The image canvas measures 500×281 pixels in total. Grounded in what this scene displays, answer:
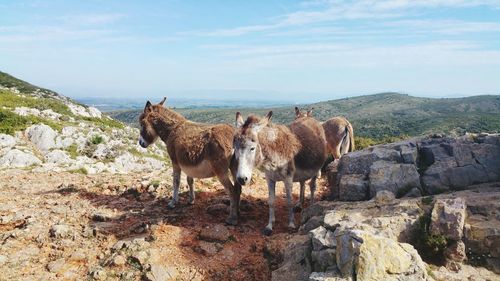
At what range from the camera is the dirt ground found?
9.26 m

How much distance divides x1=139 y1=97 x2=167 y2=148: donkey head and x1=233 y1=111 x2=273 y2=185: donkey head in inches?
160

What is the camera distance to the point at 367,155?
12891 mm

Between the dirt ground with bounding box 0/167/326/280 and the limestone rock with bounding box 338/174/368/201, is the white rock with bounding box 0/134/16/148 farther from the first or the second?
the limestone rock with bounding box 338/174/368/201

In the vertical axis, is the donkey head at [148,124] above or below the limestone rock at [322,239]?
above

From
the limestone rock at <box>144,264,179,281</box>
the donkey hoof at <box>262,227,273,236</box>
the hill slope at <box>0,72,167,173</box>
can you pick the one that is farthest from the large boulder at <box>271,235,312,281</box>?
the hill slope at <box>0,72,167,173</box>

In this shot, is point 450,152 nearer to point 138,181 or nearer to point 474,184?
point 474,184

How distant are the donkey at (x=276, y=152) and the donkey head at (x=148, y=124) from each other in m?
3.95

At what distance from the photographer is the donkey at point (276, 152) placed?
10.2 metres

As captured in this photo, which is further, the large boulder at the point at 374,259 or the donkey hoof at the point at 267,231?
the donkey hoof at the point at 267,231

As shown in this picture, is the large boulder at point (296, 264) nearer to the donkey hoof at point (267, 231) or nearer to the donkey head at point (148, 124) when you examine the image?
the donkey hoof at point (267, 231)

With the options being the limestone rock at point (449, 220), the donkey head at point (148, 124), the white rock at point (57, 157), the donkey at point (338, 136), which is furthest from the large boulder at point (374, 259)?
the white rock at point (57, 157)

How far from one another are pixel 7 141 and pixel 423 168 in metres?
21.7

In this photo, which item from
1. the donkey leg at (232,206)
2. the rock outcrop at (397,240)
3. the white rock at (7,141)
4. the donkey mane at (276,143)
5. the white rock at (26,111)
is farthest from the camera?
the white rock at (26,111)

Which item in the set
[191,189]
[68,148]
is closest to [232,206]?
[191,189]
